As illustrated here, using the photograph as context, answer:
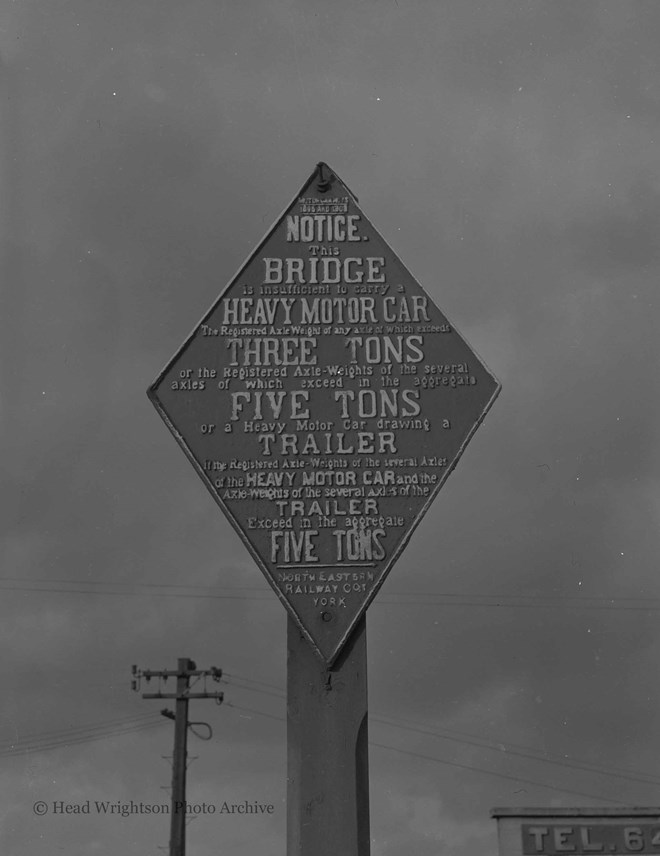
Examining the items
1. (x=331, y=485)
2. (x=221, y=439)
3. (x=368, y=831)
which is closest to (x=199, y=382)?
(x=221, y=439)

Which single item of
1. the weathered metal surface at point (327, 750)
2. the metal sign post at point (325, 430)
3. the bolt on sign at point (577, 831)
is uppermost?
the metal sign post at point (325, 430)

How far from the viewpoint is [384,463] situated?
8.98 meters

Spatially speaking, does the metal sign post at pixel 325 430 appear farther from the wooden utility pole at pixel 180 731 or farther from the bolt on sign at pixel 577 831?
the wooden utility pole at pixel 180 731

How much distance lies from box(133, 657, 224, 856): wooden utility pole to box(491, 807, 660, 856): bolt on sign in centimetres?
934

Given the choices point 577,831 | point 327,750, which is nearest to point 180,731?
point 577,831

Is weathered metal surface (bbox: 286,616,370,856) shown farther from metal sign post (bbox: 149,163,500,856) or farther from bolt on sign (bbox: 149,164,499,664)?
bolt on sign (bbox: 149,164,499,664)

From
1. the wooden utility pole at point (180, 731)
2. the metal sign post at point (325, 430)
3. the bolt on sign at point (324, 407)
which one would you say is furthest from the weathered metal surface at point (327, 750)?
the wooden utility pole at point (180, 731)

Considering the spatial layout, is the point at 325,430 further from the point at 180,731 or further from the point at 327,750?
the point at 180,731

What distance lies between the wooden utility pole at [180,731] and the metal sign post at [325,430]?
63.3 ft

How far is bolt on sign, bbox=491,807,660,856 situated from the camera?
1980cm

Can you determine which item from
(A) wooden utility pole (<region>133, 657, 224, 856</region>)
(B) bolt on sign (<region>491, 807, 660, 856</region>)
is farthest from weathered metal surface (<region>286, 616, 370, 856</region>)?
(A) wooden utility pole (<region>133, 657, 224, 856</region>)

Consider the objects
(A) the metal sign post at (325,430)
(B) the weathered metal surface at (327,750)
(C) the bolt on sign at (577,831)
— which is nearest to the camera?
(B) the weathered metal surface at (327,750)

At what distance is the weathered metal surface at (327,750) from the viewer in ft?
27.3

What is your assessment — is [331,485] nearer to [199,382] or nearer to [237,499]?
[237,499]
